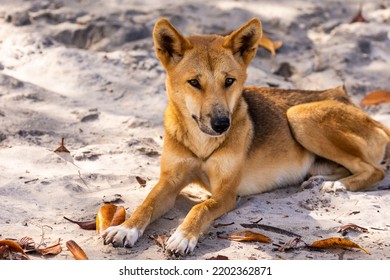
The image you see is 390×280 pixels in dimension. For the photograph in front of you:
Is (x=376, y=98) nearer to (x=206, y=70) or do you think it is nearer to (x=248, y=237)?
(x=206, y=70)

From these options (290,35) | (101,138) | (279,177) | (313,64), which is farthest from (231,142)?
(290,35)

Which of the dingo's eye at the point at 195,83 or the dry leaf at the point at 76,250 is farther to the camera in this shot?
the dingo's eye at the point at 195,83

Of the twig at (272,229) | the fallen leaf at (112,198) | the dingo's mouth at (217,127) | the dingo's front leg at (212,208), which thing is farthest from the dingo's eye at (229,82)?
the fallen leaf at (112,198)

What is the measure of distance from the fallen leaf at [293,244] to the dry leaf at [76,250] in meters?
1.37

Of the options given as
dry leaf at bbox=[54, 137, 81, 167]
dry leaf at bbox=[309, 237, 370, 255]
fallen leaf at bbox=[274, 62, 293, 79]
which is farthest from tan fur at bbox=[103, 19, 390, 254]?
fallen leaf at bbox=[274, 62, 293, 79]

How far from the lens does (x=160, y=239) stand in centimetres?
487

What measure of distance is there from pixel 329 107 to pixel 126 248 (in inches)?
106

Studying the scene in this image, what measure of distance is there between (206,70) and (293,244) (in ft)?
5.12

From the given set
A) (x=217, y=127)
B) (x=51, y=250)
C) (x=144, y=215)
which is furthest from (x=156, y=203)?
(x=51, y=250)

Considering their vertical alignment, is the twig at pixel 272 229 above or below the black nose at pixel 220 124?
below

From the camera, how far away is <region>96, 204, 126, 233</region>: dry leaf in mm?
5016

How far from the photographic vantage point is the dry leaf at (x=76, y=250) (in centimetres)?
447

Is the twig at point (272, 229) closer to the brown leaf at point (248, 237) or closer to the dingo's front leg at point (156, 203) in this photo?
the brown leaf at point (248, 237)

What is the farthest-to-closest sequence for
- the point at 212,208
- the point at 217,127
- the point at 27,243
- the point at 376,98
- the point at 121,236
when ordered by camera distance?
the point at 376,98
the point at 212,208
the point at 217,127
the point at 121,236
the point at 27,243
